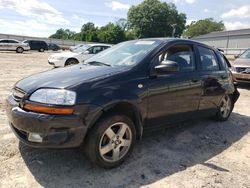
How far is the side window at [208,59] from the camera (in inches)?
197

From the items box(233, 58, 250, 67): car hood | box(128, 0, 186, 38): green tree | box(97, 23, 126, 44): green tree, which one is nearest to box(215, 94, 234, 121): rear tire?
box(233, 58, 250, 67): car hood

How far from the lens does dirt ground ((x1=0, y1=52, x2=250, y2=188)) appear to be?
10.6 ft

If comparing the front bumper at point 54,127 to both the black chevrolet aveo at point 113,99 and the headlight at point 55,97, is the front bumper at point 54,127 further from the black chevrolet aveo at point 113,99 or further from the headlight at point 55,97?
the headlight at point 55,97

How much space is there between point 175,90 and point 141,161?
1197 mm

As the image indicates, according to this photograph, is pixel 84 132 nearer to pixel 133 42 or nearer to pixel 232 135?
pixel 133 42

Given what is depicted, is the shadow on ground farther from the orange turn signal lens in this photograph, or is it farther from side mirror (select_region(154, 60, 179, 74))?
side mirror (select_region(154, 60, 179, 74))

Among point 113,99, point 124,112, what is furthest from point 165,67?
point 113,99

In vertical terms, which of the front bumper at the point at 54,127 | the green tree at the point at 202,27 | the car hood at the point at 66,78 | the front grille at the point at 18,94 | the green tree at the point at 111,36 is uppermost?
the green tree at the point at 202,27

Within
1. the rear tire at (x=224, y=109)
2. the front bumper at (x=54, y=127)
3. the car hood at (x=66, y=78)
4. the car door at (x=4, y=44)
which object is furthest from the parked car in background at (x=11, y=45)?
the front bumper at (x=54, y=127)

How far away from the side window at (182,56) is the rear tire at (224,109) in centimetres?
145

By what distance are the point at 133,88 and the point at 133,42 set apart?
1415mm

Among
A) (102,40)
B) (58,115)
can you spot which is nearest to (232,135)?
(58,115)

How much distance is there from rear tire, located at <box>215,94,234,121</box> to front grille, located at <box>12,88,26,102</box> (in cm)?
392

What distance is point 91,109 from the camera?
3.17 metres
